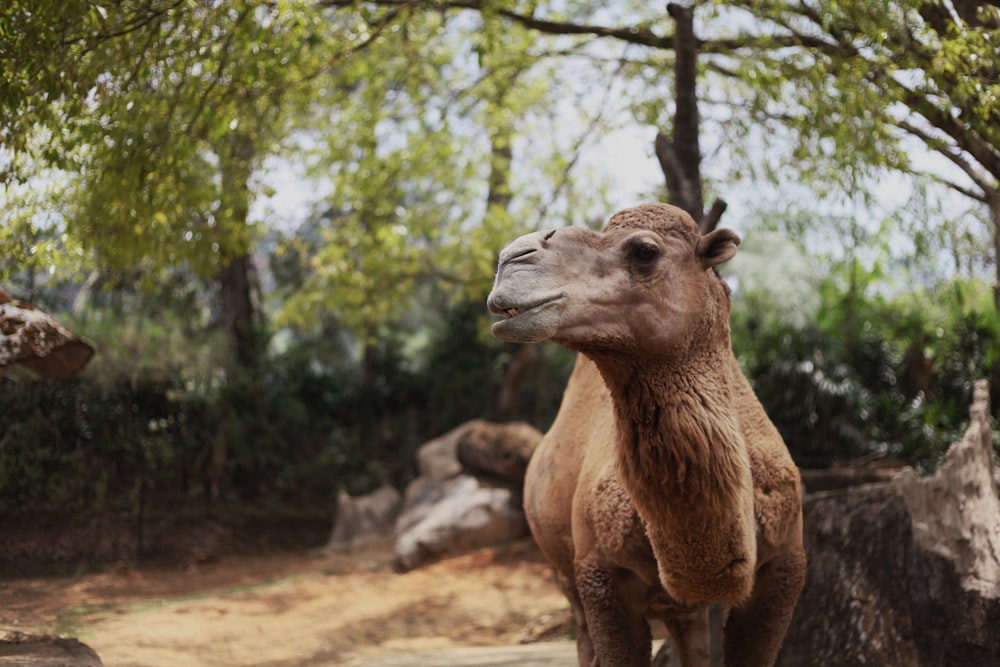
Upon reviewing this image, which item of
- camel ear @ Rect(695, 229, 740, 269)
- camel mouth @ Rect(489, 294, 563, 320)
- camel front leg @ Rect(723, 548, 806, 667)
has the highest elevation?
camel ear @ Rect(695, 229, 740, 269)

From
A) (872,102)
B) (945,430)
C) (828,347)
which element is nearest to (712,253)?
(872,102)

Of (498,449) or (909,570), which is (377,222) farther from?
(909,570)

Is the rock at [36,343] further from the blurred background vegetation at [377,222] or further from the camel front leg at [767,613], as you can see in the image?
the camel front leg at [767,613]

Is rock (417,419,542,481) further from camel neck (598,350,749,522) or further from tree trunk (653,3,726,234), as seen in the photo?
camel neck (598,350,749,522)

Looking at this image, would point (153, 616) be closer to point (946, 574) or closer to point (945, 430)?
point (946, 574)

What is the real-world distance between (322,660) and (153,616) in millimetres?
1953

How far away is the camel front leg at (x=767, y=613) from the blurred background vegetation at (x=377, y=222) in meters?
2.68

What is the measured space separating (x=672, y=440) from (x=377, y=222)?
8.87 m

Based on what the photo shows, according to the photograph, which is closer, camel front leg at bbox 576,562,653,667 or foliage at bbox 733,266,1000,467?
camel front leg at bbox 576,562,653,667

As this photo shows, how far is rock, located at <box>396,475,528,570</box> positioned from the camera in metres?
→ 11.2

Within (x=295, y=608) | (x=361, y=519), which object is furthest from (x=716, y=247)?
(x=361, y=519)

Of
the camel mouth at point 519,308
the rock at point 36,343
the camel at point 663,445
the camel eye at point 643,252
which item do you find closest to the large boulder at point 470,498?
the rock at point 36,343

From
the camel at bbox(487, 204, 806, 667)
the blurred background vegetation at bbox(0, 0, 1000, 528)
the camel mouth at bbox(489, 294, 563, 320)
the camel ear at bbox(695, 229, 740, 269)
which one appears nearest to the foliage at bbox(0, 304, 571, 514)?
the blurred background vegetation at bbox(0, 0, 1000, 528)

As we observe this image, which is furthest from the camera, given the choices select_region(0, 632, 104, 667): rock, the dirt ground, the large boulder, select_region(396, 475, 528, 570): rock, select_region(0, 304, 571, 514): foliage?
select_region(396, 475, 528, 570): rock
